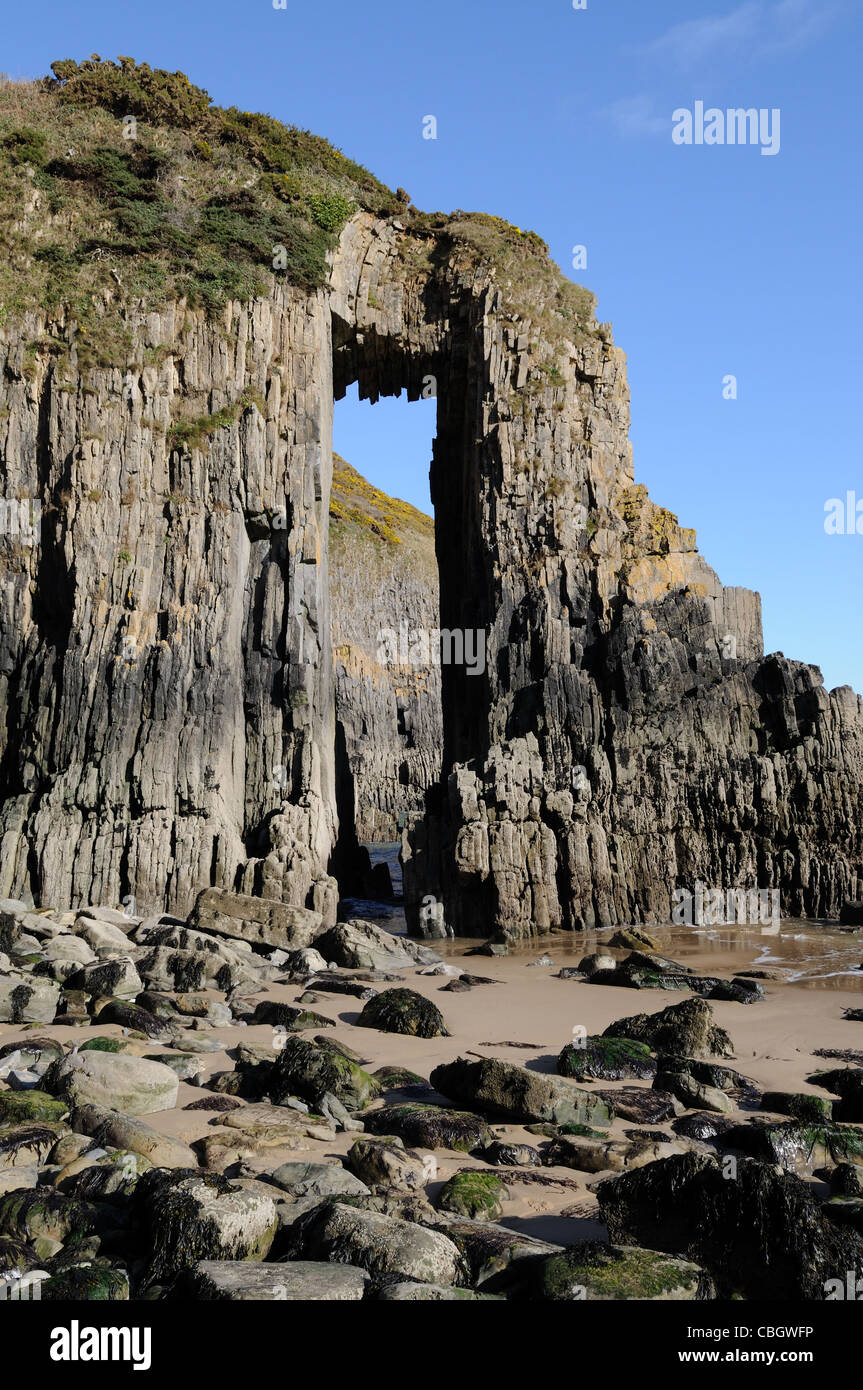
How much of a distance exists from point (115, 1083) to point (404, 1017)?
4270mm

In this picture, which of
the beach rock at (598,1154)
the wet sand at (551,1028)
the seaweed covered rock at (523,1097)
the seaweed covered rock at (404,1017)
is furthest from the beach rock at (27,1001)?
the beach rock at (598,1154)

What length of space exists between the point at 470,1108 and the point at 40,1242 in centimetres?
397

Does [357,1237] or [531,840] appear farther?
[531,840]

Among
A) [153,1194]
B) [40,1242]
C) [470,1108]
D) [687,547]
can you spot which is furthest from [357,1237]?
[687,547]

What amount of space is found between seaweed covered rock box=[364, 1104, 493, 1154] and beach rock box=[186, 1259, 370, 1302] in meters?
2.48

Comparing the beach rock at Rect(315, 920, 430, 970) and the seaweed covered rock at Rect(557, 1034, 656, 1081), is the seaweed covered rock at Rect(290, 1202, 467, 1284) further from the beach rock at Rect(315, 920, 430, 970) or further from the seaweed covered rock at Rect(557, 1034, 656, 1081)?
the beach rock at Rect(315, 920, 430, 970)

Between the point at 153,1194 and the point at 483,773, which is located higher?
the point at 483,773

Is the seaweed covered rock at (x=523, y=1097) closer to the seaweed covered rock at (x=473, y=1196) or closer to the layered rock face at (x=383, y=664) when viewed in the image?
the seaweed covered rock at (x=473, y=1196)

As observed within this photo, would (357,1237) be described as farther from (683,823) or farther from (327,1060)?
(683,823)

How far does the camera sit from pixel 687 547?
1145 inches

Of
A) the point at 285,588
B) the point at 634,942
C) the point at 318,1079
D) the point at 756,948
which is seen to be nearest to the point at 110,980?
the point at 318,1079

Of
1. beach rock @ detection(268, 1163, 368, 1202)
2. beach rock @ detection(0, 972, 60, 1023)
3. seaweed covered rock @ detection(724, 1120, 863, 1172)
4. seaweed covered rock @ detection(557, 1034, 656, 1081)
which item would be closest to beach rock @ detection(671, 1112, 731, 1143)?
seaweed covered rock @ detection(724, 1120, 863, 1172)

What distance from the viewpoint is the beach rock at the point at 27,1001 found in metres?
11.2

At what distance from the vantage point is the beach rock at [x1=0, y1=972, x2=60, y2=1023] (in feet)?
36.8
